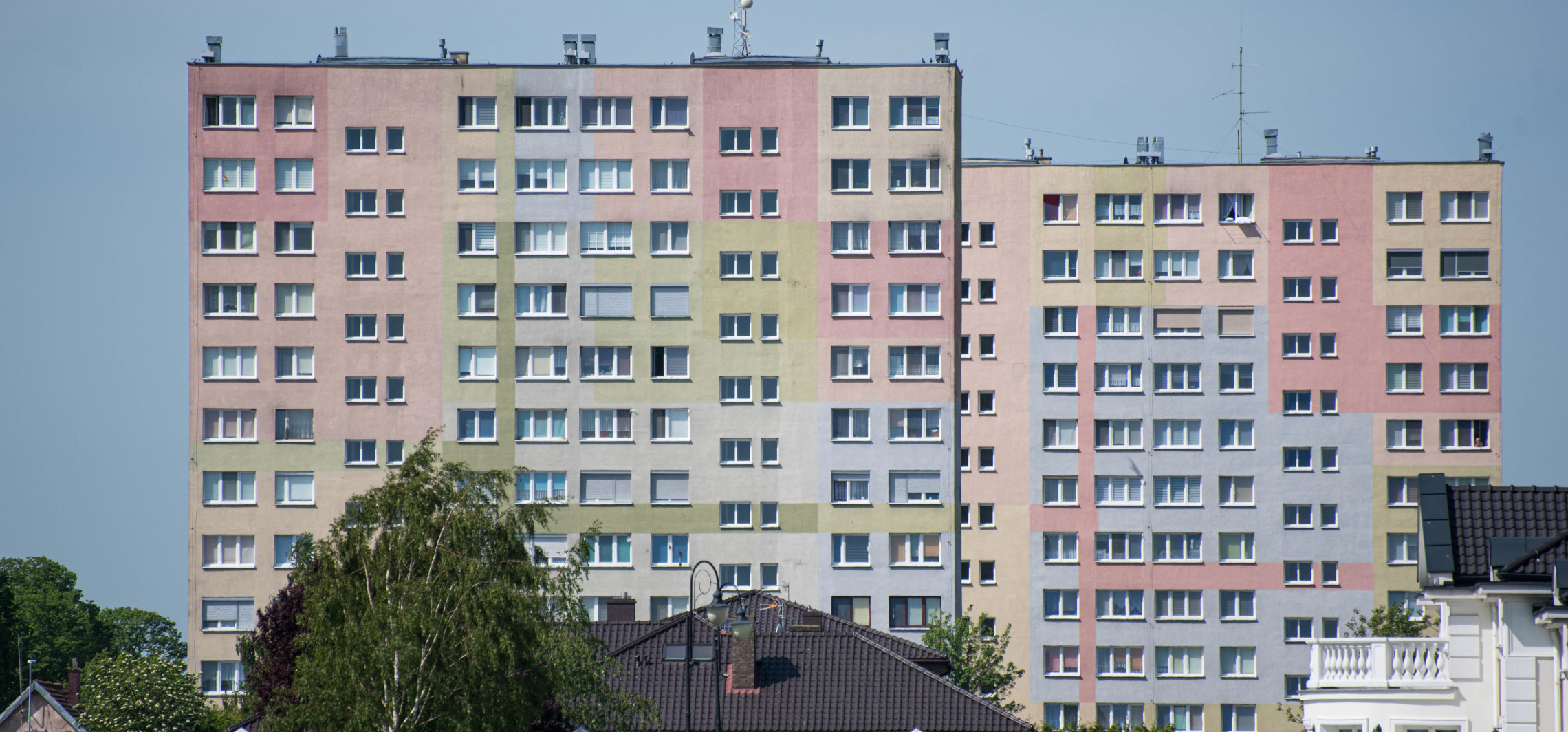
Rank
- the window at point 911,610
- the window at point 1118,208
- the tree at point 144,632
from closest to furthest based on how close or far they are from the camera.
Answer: the window at point 911,610 < the window at point 1118,208 < the tree at point 144,632

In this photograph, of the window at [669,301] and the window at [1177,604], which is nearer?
the window at [669,301]

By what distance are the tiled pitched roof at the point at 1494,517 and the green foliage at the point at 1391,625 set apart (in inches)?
1489

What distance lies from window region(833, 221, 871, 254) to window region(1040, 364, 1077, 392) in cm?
Result: 1385

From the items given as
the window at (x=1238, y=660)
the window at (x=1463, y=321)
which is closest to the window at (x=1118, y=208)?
the window at (x=1463, y=321)

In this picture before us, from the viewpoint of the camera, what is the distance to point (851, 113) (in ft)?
243

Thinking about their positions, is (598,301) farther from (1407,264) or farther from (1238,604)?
(1407,264)

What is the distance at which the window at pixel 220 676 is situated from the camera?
236ft

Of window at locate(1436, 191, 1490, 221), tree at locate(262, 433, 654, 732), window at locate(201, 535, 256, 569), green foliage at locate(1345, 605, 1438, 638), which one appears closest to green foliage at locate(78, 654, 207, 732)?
window at locate(201, 535, 256, 569)

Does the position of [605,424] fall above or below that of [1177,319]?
below

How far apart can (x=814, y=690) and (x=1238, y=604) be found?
36581 millimetres

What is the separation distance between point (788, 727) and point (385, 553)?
17.7m

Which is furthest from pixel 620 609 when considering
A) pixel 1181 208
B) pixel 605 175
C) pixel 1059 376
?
pixel 1181 208

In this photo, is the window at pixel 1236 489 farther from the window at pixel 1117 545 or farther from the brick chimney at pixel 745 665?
the brick chimney at pixel 745 665

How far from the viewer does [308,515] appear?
238ft
